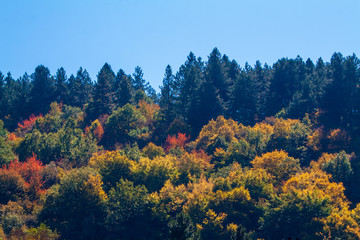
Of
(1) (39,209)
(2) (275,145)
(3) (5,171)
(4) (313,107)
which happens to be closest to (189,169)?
(2) (275,145)

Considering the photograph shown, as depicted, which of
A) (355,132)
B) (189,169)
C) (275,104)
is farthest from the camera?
(275,104)

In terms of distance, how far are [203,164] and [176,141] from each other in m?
12.8

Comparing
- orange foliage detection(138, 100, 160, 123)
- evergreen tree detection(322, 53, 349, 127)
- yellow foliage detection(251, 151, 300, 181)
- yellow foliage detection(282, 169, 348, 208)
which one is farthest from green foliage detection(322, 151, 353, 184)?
orange foliage detection(138, 100, 160, 123)

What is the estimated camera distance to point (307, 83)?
2960 inches

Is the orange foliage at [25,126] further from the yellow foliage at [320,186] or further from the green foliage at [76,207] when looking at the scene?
the yellow foliage at [320,186]

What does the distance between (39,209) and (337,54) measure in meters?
59.2

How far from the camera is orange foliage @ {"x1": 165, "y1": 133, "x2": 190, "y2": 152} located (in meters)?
71.6

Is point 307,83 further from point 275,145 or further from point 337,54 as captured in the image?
point 275,145

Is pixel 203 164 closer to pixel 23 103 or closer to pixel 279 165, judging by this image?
pixel 279 165

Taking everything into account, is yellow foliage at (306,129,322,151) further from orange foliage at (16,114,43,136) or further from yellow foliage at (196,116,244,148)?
orange foliage at (16,114,43,136)

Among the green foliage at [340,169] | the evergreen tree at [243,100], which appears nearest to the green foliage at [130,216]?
the green foliage at [340,169]

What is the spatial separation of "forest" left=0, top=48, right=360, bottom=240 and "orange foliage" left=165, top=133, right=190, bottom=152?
0.26 metres

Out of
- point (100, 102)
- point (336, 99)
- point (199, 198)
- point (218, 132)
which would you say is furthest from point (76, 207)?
point (336, 99)

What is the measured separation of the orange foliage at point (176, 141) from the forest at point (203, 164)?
261 millimetres
